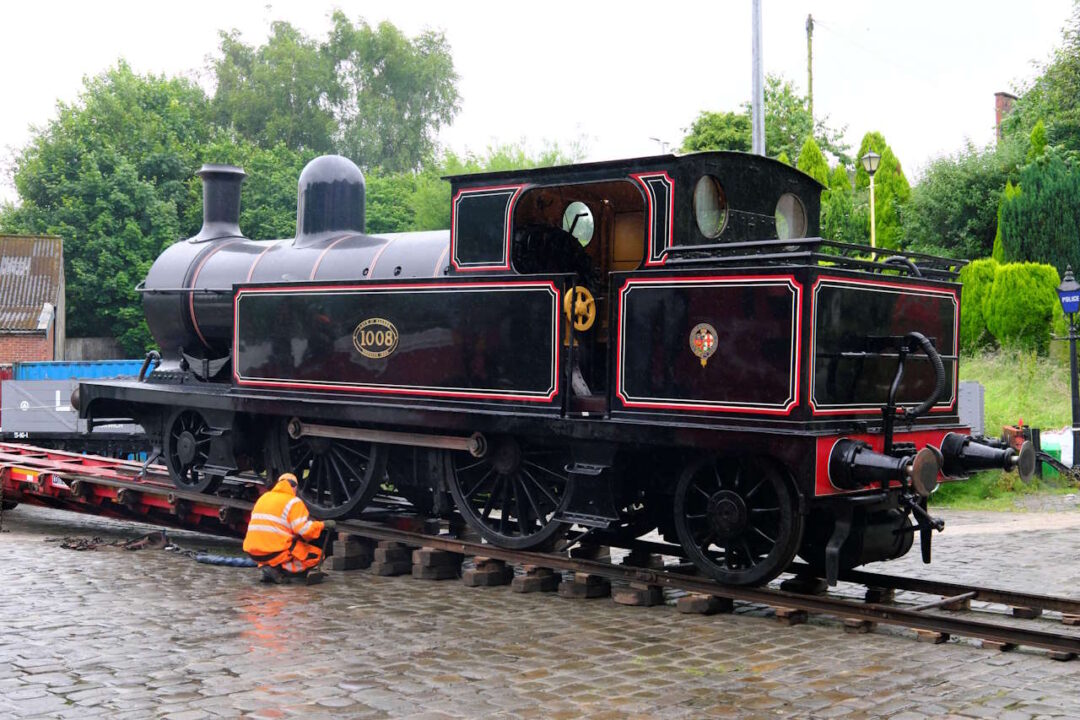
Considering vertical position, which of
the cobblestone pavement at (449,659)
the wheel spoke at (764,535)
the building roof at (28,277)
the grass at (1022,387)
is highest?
the building roof at (28,277)

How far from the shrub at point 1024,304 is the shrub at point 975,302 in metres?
0.56

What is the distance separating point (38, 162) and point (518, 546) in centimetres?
3607

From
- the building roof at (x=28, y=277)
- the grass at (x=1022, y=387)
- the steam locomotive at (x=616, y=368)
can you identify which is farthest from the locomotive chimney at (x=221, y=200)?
the building roof at (x=28, y=277)

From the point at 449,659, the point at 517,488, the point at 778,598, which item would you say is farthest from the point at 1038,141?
the point at 449,659

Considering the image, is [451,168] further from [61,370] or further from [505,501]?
[505,501]

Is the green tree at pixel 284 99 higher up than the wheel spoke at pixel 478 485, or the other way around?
the green tree at pixel 284 99

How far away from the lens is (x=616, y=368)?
764cm

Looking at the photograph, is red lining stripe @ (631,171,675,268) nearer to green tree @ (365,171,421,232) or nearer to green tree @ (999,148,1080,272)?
green tree @ (999,148,1080,272)

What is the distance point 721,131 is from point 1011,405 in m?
17.1

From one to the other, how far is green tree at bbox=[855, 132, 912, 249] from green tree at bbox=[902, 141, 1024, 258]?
781 mm

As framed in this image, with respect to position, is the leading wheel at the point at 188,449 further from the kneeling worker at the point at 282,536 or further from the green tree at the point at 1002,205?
the green tree at the point at 1002,205

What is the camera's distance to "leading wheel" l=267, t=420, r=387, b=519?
9539 millimetres

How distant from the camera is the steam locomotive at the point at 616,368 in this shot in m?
6.88

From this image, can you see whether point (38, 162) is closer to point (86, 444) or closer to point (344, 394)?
point (86, 444)
